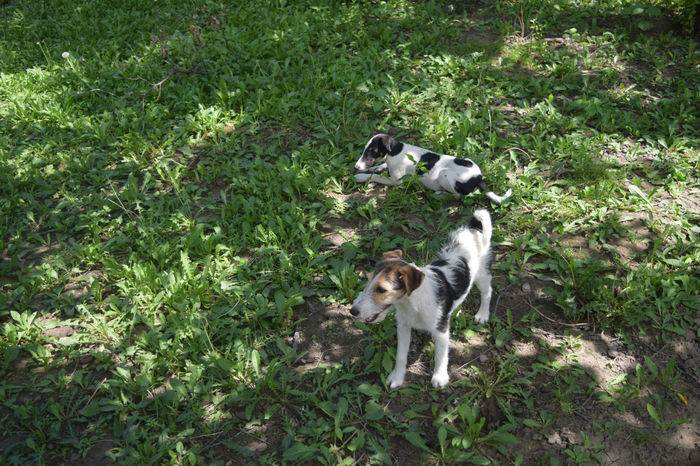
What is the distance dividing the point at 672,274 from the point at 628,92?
10.5ft

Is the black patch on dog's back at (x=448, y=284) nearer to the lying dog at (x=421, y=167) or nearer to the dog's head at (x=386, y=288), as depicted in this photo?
the dog's head at (x=386, y=288)

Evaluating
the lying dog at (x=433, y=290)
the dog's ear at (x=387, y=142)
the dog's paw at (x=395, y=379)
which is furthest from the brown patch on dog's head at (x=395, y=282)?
the dog's ear at (x=387, y=142)

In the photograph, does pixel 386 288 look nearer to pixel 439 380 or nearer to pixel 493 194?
pixel 439 380

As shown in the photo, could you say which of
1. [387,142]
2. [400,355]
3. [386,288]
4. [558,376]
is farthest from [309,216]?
[558,376]

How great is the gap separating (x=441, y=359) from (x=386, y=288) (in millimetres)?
811

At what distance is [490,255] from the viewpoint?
3395 millimetres

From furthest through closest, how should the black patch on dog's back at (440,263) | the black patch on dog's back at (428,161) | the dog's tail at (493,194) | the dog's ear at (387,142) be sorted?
the dog's ear at (387,142)
the black patch on dog's back at (428,161)
the dog's tail at (493,194)
the black patch on dog's back at (440,263)

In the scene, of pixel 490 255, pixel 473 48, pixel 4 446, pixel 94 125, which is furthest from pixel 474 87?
pixel 4 446

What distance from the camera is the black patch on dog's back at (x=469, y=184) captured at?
428cm

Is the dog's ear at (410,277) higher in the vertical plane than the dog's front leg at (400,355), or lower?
higher

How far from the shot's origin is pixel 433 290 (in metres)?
2.90

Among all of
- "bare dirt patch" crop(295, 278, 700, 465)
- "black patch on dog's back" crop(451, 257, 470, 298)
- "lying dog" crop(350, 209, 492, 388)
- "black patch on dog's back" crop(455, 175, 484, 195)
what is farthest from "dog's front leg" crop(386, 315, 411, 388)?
"black patch on dog's back" crop(455, 175, 484, 195)

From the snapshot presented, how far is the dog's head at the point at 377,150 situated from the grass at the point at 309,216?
268mm

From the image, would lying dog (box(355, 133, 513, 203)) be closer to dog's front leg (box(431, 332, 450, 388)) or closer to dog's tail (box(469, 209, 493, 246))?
dog's tail (box(469, 209, 493, 246))
